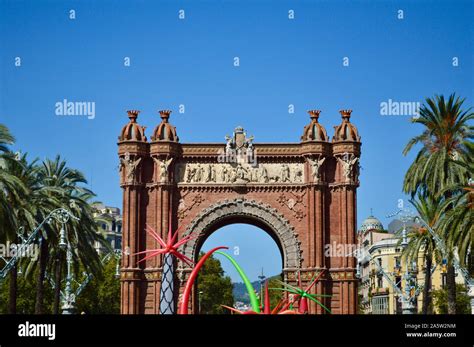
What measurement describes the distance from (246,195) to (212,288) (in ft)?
210

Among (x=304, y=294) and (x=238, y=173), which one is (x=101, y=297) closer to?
(x=238, y=173)

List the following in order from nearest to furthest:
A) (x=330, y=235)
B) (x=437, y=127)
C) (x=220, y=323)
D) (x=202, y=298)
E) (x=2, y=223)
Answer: (x=220, y=323), (x=2, y=223), (x=437, y=127), (x=330, y=235), (x=202, y=298)

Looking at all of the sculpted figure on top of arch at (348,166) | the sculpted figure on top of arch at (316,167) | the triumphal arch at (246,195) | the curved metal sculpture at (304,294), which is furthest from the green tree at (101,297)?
the sculpted figure on top of arch at (348,166)

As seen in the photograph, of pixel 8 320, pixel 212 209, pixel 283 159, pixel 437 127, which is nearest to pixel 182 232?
pixel 212 209

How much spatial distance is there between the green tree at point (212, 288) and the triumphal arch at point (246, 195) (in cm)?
6147

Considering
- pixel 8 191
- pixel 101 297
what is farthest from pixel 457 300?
pixel 8 191

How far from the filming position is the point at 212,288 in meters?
127

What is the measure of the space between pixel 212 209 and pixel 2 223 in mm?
20253

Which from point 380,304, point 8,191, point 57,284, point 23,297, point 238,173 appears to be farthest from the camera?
point 380,304

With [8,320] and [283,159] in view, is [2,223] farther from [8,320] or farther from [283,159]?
[283,159]

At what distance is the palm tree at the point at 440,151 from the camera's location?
5350 centimetres

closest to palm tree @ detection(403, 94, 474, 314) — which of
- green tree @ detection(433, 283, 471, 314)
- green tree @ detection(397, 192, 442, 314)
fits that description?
green tree @ detection(397, 192, 442, 314)

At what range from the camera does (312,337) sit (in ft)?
89.7

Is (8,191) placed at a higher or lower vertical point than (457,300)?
higher
